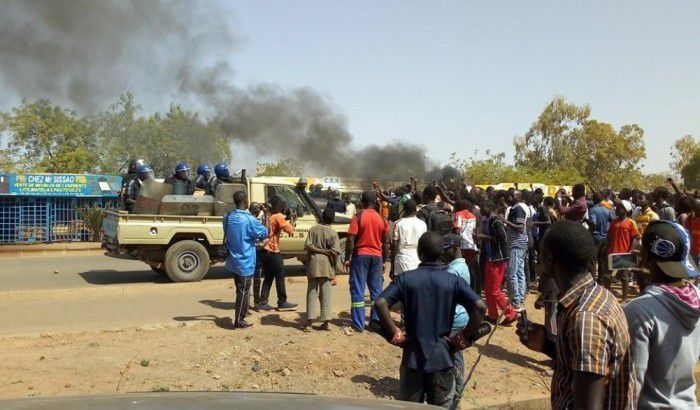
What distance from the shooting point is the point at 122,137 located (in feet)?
133

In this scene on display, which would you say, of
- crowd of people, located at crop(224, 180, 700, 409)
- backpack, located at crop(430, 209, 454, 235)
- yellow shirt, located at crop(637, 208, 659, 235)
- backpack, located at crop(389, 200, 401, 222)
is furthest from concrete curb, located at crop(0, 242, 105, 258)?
yellow shirt, located at crop(637, 208, 659, 235)

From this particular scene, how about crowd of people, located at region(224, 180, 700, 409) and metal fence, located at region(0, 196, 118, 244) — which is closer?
crowd of people, located at region(224, 180, 700, 409)

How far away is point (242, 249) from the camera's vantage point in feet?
25.3

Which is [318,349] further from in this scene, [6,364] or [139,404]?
[139,404]

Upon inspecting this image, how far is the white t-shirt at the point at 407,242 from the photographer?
24.5 feet

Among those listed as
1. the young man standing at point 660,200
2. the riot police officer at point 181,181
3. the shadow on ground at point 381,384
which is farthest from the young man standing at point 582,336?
the riot police officer at point 181,181

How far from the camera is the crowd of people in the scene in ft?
7.78

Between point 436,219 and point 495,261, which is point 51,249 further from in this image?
point 495,261

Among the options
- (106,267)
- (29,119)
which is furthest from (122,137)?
(106,267)

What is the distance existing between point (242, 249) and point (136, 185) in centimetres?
560

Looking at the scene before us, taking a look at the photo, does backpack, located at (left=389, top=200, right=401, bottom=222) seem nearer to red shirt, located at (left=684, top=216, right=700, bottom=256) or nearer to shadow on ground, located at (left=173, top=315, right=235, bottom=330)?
shadow on ground, located at (left=173, top=315, right=235, bottom=330)

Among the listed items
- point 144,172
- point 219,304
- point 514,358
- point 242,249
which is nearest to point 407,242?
point 514,358

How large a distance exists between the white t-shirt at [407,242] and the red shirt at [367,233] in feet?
0.86

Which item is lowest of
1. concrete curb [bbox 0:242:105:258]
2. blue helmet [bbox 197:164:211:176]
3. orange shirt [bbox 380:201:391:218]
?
concrete curb [bbox 0:242:105:258]
